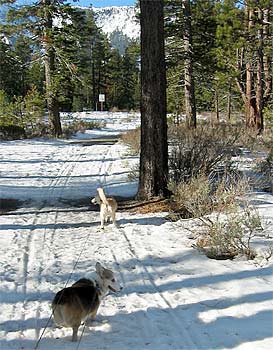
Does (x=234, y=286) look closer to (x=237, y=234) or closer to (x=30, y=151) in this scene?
(x=237, y=234)

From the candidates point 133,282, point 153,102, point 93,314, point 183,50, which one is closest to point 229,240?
point 133,282

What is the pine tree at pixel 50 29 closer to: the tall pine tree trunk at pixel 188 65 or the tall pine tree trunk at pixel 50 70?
the tall pine tree trunk at pixel 50 70

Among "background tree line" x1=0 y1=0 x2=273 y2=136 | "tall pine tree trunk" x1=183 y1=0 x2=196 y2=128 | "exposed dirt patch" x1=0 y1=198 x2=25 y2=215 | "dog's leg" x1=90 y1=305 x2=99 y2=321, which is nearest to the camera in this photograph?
"dog's leg" x1=90 y1=305 x2=99 y2=321

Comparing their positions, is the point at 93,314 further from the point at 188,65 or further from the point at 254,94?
the point at 254,94

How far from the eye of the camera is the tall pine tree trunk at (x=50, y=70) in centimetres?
2302

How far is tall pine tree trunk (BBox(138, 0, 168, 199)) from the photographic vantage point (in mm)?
8750

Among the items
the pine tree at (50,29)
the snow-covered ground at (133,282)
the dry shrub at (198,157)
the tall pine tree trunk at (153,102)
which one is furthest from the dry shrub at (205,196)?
the pine tree at (50,29)

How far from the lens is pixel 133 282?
5398 mm

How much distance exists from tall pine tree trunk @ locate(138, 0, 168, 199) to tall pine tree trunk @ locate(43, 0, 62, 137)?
15270 millimetres

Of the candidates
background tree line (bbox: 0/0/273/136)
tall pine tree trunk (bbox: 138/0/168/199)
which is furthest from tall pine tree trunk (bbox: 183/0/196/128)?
tall pine tree trunk (bbox: 138/0/168/199)

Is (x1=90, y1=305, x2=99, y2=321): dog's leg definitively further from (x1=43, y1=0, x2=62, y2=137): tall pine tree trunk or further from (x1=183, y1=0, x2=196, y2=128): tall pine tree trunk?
(x1=43, y1=0, x2=62, y2=137): tall pine tree trunk

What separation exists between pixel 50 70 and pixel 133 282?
20.1 metres

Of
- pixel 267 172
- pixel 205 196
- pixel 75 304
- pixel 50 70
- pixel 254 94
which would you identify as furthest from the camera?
pixel 50 70

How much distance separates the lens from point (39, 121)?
26.2 m
